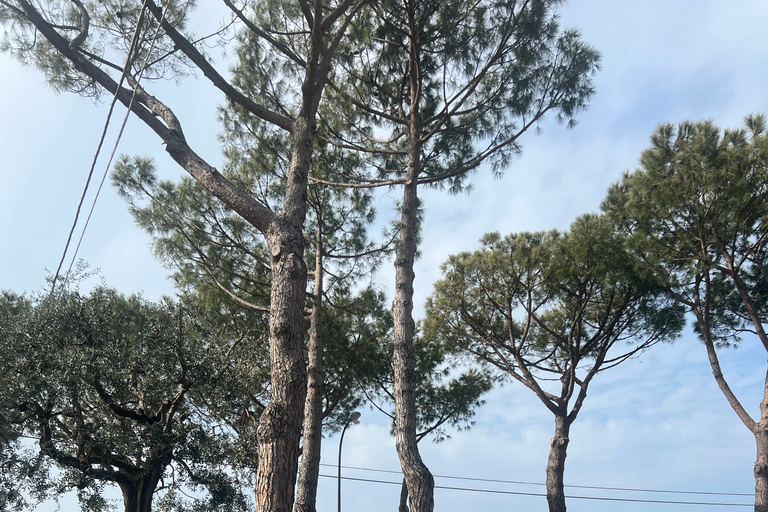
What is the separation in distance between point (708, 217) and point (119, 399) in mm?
9692

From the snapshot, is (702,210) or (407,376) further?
(702,210)

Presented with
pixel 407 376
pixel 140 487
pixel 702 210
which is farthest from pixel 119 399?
pixel 702 210

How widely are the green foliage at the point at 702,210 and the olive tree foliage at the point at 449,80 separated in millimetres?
2616

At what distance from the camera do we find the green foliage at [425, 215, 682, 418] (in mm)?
11133

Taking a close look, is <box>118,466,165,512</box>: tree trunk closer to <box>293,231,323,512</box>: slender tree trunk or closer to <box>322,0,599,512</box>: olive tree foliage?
<box>293,231,323,512</box>: slender tree trunk

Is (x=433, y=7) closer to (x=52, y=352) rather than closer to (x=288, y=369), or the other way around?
(x=288, y=369)

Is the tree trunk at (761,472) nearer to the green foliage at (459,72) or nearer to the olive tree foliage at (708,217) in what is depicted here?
the olive tree foliage at (708,217)

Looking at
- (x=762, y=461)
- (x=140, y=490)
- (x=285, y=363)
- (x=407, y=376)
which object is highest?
(x=407, y=376)

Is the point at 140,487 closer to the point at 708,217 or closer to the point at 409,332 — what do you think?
the point at 409,332

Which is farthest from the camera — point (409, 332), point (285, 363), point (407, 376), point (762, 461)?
point (762, 461)

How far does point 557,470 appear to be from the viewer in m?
10.2

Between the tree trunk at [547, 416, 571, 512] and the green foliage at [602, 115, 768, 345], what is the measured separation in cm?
318

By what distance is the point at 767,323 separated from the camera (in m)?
10.3

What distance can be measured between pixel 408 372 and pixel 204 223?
17.0 feet
